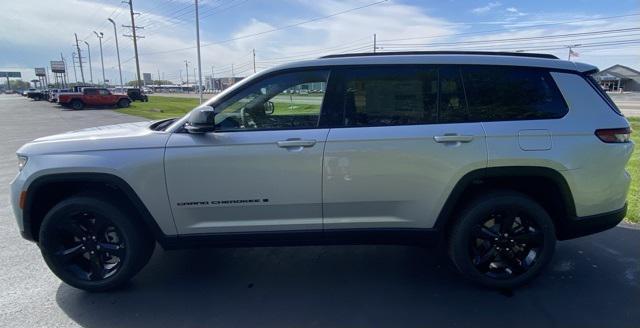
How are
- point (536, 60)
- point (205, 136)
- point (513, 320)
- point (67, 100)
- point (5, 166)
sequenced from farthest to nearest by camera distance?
point (67, 100) < point (5, 166) < point (536, 60) < point (205, 136) < point (513, 320)

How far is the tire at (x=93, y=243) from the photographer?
2.99 meters

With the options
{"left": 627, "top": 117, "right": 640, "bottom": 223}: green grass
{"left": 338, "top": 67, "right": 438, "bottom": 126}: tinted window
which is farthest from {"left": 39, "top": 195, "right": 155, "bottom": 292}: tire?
{"left": 627, "top": 117, "right": 640, "bottom": 223}: green grass

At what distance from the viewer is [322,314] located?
2799 mm

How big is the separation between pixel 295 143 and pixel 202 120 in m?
0.71

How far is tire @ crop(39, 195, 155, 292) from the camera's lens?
9.80 ft

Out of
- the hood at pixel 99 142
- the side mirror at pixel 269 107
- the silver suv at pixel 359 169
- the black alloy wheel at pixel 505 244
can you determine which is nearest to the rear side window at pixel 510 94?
the silver suv at pixel 359 169

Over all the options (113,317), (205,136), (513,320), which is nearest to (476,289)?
(513,320)

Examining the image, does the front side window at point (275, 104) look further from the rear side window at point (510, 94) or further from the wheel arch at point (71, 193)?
the rear side window at point (510, 94)

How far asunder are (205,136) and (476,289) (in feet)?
8.39

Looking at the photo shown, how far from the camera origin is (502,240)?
3.08 m

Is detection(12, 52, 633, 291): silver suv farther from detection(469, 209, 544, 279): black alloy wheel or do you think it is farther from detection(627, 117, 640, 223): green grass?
detection(627, 117, 640, 223): green grass

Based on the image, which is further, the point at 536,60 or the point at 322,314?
the point at 536,60

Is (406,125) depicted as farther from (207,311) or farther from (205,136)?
(207,311)

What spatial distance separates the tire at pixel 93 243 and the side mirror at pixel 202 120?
37.3 inches
